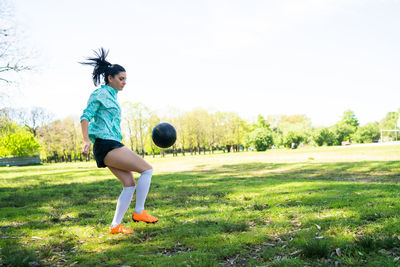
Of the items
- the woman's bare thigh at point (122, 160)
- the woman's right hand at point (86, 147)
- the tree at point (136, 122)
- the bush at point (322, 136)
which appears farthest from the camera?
the bush at point (322, 136)

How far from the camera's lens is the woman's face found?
176 inches

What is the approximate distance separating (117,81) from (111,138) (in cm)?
100

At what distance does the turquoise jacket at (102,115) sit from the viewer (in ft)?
13.4

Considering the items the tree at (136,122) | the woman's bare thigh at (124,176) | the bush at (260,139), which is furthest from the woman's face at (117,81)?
the bush at (260,139)

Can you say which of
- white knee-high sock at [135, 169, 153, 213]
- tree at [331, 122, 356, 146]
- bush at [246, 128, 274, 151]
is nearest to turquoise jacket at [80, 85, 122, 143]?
white knee-high sock at [135, 169, 153, 213]

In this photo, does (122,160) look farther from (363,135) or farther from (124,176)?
(363,135)

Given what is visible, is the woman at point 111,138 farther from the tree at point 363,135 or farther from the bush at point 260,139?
the tree at point 363,135

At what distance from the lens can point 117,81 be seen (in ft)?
14.7

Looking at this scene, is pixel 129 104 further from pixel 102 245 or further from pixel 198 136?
pixel 102 245

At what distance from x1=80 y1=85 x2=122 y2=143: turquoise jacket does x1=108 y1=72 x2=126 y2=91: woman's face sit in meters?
0.18

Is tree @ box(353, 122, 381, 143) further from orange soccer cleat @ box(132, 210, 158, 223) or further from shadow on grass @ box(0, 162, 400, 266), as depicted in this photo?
orange soccer cleat @ box(132, 210, 158, 223)

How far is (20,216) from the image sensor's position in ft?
19.6

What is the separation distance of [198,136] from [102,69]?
5833 centimetres

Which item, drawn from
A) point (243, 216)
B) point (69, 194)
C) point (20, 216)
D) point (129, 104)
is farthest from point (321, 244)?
point (129, 104)
